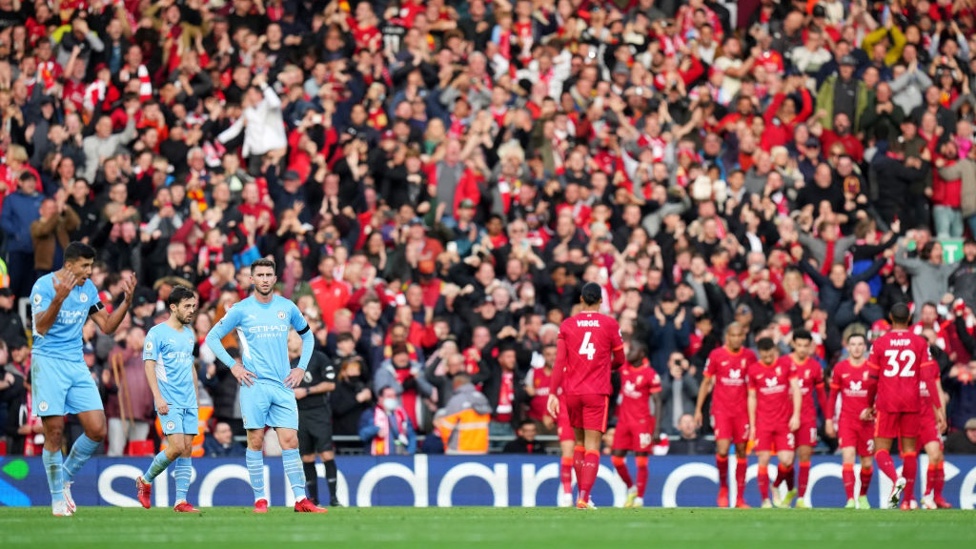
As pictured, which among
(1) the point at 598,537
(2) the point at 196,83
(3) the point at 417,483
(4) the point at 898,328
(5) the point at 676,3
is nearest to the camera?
(1) the point at 598,537

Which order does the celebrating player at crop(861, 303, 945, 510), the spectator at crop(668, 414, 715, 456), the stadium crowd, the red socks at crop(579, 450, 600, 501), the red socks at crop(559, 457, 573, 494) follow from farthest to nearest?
the stadium crowd < the spectator at crop(668, 414, 715, 456) < the celebrating player at crop(861, 303, 945, 510) < the red socks at crop(559, 457, 573, 494) < the red socks at crop(579, 450, 600, 501)

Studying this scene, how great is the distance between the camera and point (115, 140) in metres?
26.8

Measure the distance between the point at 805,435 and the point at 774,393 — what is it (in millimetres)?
698

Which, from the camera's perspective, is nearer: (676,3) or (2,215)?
(2,215)

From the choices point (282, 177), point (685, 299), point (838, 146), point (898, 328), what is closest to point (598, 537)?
point (898, 328)

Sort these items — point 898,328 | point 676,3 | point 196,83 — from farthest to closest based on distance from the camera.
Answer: point 676,3
point 196,83
point 898,328

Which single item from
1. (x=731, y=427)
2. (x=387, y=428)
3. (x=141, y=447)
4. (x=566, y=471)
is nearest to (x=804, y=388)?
(x=731, y=427)

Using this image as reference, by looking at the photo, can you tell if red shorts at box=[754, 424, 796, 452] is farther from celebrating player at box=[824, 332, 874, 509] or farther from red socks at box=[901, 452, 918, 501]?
red socks at box=[901, 452, 918, 501]

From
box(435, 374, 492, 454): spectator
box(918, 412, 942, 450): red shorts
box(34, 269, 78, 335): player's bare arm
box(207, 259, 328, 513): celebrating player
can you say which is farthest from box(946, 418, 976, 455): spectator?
box(34, 269, 78, 335): player's bare arm

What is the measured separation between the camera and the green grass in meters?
13.3

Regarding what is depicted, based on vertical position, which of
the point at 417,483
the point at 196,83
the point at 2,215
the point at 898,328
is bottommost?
the point at 417,483

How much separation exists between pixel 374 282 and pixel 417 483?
3389 mm

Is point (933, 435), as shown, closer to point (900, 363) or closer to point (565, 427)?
point (900, 363)

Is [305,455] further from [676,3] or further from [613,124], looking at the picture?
[676,3]
